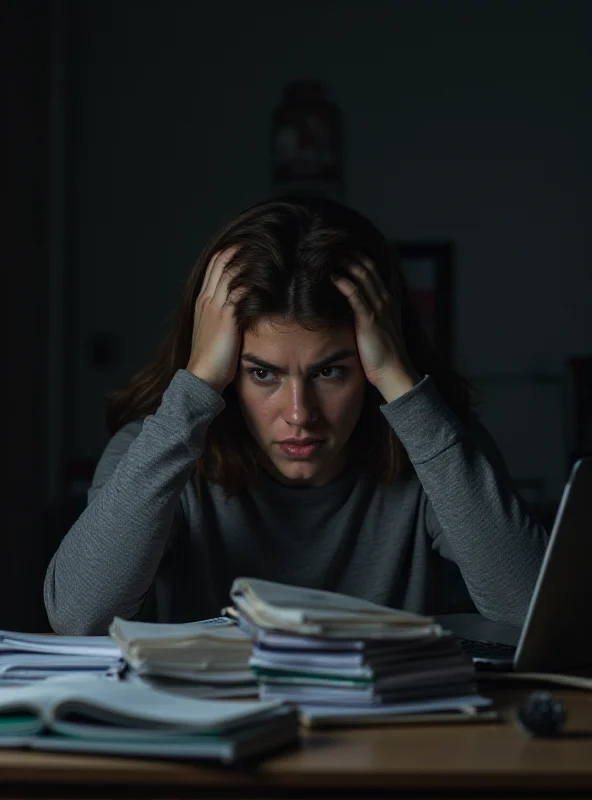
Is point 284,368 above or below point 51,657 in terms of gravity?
above

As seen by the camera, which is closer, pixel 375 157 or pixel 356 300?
pixel 356 300

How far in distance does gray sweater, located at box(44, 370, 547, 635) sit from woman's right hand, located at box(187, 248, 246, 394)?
0.03 m

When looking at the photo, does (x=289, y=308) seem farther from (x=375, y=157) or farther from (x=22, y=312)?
(x=375, y=157)

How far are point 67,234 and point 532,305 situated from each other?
5.42ft

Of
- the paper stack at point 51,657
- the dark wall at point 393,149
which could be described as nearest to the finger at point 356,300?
the paper stack at point 51,657

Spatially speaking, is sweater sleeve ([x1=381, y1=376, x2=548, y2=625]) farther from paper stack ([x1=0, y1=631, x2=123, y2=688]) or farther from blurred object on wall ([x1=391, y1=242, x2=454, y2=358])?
blurred object on wall ([x1=391, y1=242, x2=454, y2=358])

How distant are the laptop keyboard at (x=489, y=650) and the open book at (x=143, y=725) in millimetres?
355

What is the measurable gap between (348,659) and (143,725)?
177 mm

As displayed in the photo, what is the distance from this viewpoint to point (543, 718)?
2.57 ft

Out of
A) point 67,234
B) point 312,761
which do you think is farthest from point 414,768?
point 67,234

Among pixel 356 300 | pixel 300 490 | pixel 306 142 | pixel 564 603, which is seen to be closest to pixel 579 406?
pixel 306 142

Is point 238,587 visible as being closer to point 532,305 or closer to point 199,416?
point 199,416

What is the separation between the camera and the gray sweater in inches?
52.5

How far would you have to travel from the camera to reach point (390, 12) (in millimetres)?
3873
